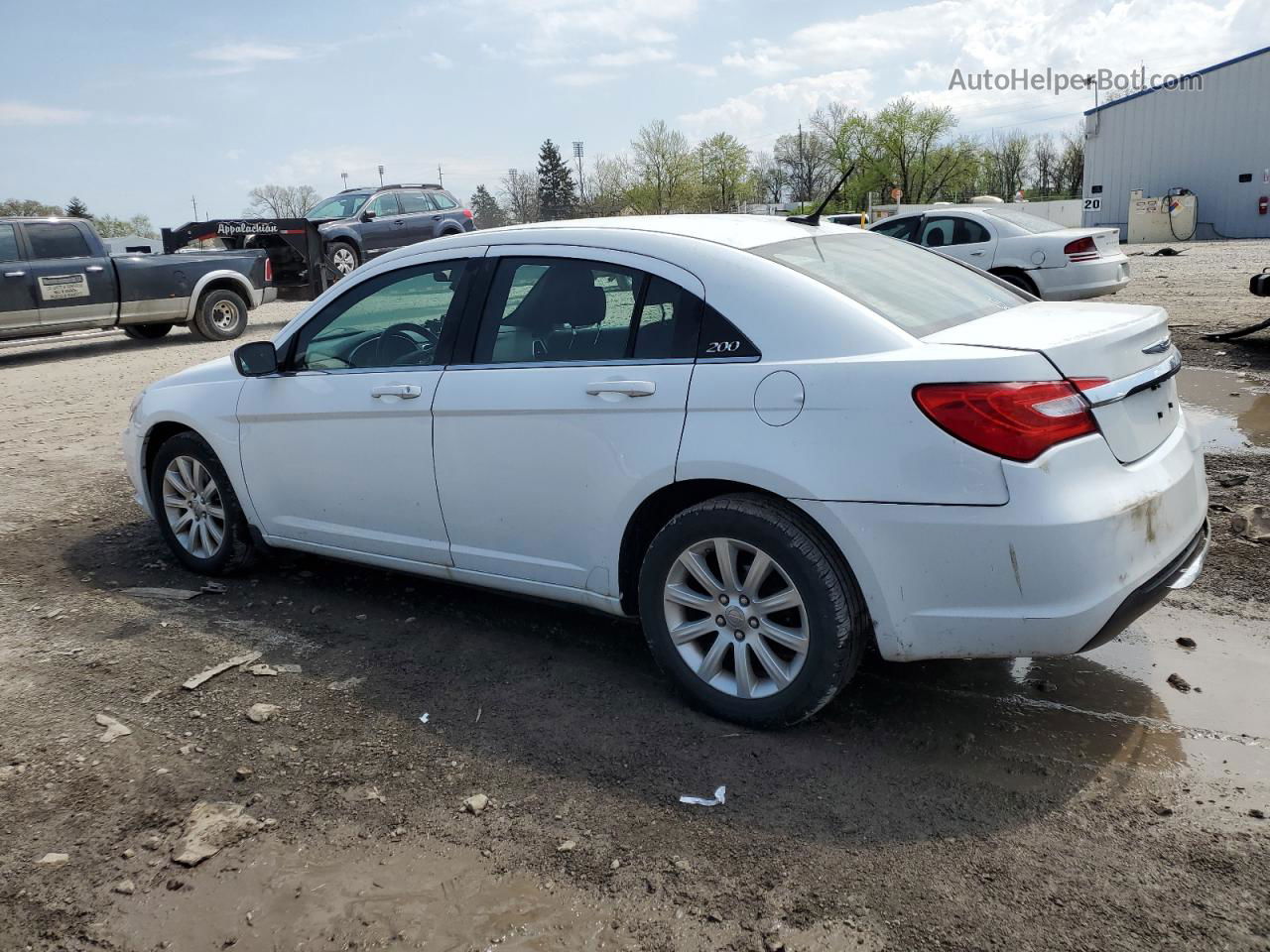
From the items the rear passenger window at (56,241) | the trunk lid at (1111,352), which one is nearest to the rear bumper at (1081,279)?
the trunk lid at (1111,352)

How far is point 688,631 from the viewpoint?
354 centimetres

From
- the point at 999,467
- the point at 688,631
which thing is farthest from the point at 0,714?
the point at 999,467

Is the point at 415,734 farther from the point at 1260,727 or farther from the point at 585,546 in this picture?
the point at 1260,727

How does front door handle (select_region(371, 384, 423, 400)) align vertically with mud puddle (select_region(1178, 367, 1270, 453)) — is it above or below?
above

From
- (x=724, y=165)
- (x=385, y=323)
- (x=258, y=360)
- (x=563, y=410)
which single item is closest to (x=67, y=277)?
(x=258, y=360)

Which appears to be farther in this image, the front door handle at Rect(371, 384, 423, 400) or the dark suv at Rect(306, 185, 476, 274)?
the dark suv at Rect(306, 185, 476, 274)

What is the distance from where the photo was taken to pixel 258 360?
477cm

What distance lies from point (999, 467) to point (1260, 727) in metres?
1.37

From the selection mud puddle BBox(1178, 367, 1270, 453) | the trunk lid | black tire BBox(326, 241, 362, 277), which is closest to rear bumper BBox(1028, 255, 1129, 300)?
mud puddle BBox(1178, 367, 1270, 453)

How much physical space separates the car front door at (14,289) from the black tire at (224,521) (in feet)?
37.5

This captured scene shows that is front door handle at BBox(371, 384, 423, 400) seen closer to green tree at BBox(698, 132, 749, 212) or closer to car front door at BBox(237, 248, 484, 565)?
car front door at BBox(237, 248, 484, 565)

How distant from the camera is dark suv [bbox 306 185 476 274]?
21.3 m

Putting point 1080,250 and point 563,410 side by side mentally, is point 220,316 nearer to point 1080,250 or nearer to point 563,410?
point 1080,250

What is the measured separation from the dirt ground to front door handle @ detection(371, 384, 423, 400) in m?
1.04
